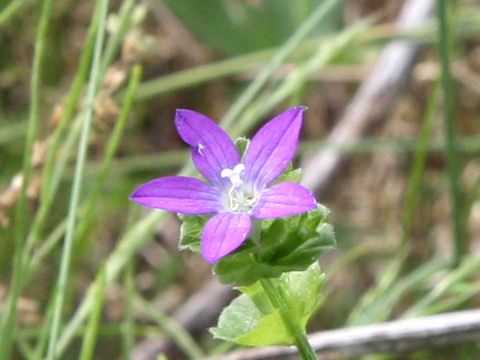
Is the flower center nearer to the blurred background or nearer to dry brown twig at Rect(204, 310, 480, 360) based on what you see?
dry brown twig at Rect(204, 310, 480, 360)

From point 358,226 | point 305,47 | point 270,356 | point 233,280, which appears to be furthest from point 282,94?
point 233,280

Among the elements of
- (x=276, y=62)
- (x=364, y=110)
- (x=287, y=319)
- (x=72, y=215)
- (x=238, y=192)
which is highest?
(x=364, y=110)

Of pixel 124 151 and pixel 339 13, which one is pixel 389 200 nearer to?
pixel 339 13

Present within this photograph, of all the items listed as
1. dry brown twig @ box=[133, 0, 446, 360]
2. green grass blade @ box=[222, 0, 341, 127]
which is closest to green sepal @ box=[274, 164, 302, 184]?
green grass blade @ box=[222, 0, 341, 127]

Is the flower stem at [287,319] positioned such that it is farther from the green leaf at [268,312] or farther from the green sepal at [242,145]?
the green sepal at [242,145]

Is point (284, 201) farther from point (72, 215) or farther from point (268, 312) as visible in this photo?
point (72, 215)

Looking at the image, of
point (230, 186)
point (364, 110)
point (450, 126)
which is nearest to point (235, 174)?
point (230, 186)

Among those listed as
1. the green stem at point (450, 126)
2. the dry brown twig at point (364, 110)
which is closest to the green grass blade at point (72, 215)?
the green stem at point (450, 126)

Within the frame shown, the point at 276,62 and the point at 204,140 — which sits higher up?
the point at 276,62
